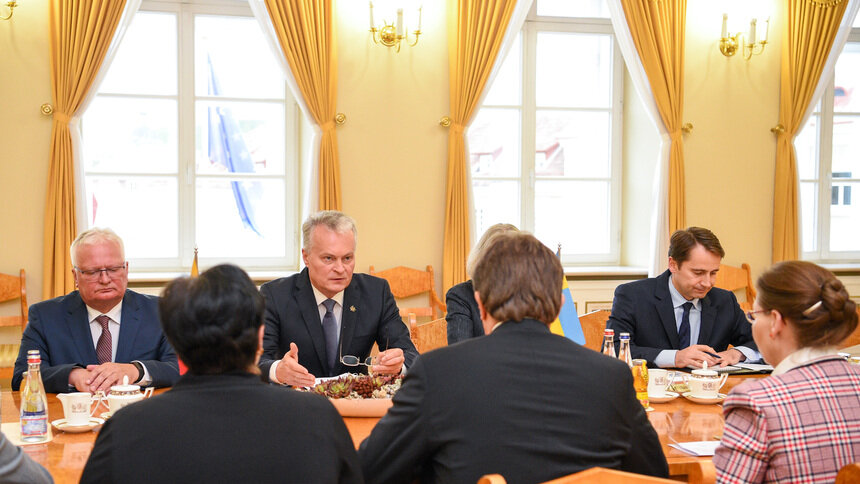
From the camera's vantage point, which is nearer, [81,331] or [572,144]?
[81,331]

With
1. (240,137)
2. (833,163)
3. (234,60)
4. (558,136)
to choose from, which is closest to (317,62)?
(234,60)

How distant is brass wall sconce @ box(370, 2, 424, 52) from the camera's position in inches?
216

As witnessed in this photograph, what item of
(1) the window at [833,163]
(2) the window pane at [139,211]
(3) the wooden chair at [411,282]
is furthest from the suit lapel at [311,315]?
(1) the window at [833,163]

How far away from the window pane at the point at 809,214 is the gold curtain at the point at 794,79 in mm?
561

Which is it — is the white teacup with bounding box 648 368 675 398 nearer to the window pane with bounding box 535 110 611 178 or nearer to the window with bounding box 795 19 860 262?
the window pane with bounding box 535 110 611 178

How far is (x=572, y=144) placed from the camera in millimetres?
6359

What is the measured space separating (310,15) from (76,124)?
1.66 m

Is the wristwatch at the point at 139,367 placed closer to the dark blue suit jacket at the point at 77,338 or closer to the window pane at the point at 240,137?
the dark blue suit jacket at the point at 77,338

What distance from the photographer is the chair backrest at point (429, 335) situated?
11.5 feet

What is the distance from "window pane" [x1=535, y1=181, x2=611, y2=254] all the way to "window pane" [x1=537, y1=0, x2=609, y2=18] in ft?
4.27

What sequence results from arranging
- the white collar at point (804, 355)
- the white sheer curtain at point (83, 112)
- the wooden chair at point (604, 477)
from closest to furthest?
the wooden chair at point (604, 477) → the white collar at point (804, 355) → the white sheer curtain at point (83, 112)

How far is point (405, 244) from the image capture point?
5.77 metres

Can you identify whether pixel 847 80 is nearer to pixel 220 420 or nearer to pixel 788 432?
pixel 788 432

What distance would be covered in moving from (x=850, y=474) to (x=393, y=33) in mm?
4486
